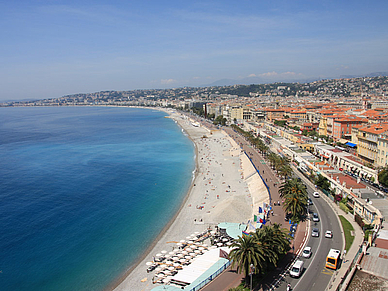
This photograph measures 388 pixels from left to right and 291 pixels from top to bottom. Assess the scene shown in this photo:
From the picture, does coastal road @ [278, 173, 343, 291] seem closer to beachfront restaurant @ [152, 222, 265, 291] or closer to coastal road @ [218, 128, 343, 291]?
coastal road @ [218, 128, 343, 291]

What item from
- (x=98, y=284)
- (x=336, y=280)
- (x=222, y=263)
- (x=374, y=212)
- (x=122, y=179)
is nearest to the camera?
(x=336, y=280)

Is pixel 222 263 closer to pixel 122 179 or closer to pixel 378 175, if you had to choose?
pixel 378 175

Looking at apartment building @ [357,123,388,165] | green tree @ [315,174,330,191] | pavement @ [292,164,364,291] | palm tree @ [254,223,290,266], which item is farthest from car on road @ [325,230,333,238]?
apartment building @ [357,123,388,165]

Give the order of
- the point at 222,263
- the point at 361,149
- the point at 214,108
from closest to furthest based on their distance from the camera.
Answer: the point at 222,263
the point at 361,149
the point at 214,108

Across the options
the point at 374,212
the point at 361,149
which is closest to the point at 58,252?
the point at 374,212

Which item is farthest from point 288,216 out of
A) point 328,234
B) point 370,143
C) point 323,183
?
point 370,143

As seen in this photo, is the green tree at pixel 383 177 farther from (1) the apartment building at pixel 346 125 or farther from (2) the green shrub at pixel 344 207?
(1) the apartment building at pixel 346 125

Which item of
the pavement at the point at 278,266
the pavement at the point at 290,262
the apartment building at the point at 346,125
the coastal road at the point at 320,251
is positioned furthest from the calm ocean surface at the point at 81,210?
the apartment building at the point at 346,125
